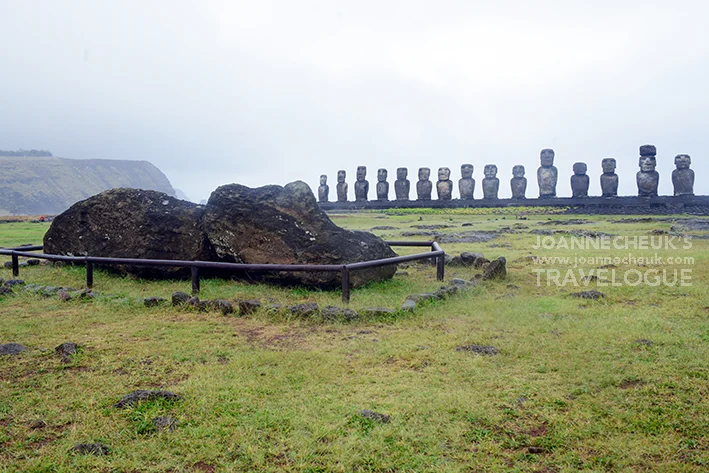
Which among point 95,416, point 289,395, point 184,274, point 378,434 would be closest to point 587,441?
point 378,434

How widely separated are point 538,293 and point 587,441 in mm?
4941

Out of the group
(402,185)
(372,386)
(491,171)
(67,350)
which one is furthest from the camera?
(402,185)

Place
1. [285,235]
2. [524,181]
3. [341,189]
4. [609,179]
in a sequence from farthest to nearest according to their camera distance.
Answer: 1. [341,189]
2. [524,181]
3. [609,179]
4. [285,235]

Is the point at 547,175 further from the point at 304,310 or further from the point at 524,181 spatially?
the point at 304,310

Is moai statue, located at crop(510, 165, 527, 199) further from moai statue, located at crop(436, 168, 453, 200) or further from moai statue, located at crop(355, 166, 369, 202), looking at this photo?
moai statue, located at crop(355, 166, 369, 202)

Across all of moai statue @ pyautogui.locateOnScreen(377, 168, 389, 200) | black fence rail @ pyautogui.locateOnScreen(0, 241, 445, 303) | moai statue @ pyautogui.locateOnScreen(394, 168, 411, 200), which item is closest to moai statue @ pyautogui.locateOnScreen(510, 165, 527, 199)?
moai statue @ pyautogui.locateOnScreen(394, 168, 411, 200)

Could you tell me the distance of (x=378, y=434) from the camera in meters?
3.64

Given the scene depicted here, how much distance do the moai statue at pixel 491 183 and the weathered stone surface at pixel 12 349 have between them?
29.3 meters

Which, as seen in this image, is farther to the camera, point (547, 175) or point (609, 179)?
point (547, 175)

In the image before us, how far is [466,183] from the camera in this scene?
1307 inches

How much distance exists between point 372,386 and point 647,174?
90.0ft

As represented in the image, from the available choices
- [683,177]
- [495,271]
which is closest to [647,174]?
[683,177]

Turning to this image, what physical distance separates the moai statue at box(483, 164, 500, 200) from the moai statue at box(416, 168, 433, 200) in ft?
11.5

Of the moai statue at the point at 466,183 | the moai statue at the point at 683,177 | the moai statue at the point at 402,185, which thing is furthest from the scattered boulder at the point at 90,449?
the moai statue at the point at 402,185
